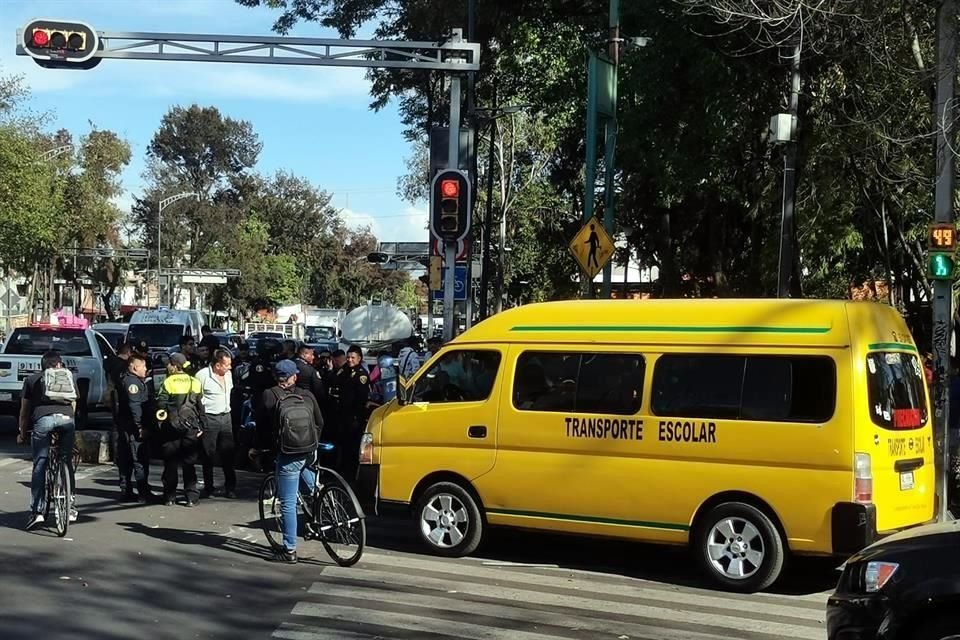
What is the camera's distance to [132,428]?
1345 centimetres

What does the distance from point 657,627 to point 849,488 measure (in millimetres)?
1922

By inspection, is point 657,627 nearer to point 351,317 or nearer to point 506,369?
point 506,369

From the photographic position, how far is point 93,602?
8.30 m

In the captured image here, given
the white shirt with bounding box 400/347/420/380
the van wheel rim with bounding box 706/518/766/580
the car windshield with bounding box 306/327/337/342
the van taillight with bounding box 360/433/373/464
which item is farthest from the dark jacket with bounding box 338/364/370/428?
the car windshield with bounding box 306/327/337/342

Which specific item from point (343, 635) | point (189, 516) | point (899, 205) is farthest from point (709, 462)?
point (899, 205)

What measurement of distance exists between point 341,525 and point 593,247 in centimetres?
683

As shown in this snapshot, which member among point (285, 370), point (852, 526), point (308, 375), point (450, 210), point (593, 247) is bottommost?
point (852, 526)

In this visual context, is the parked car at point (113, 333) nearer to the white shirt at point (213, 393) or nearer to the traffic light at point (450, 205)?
the white shirt at point (213, 393)

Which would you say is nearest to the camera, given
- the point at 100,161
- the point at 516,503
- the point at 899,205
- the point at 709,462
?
the point at 709,462

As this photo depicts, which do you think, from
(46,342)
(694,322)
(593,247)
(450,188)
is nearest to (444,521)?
(694,322)

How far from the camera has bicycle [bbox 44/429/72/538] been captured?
10875mm

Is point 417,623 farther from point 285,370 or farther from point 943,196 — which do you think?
point 943,196

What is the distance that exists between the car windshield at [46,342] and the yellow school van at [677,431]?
38.4ft

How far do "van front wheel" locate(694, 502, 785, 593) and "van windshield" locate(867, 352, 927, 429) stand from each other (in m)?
1.21
